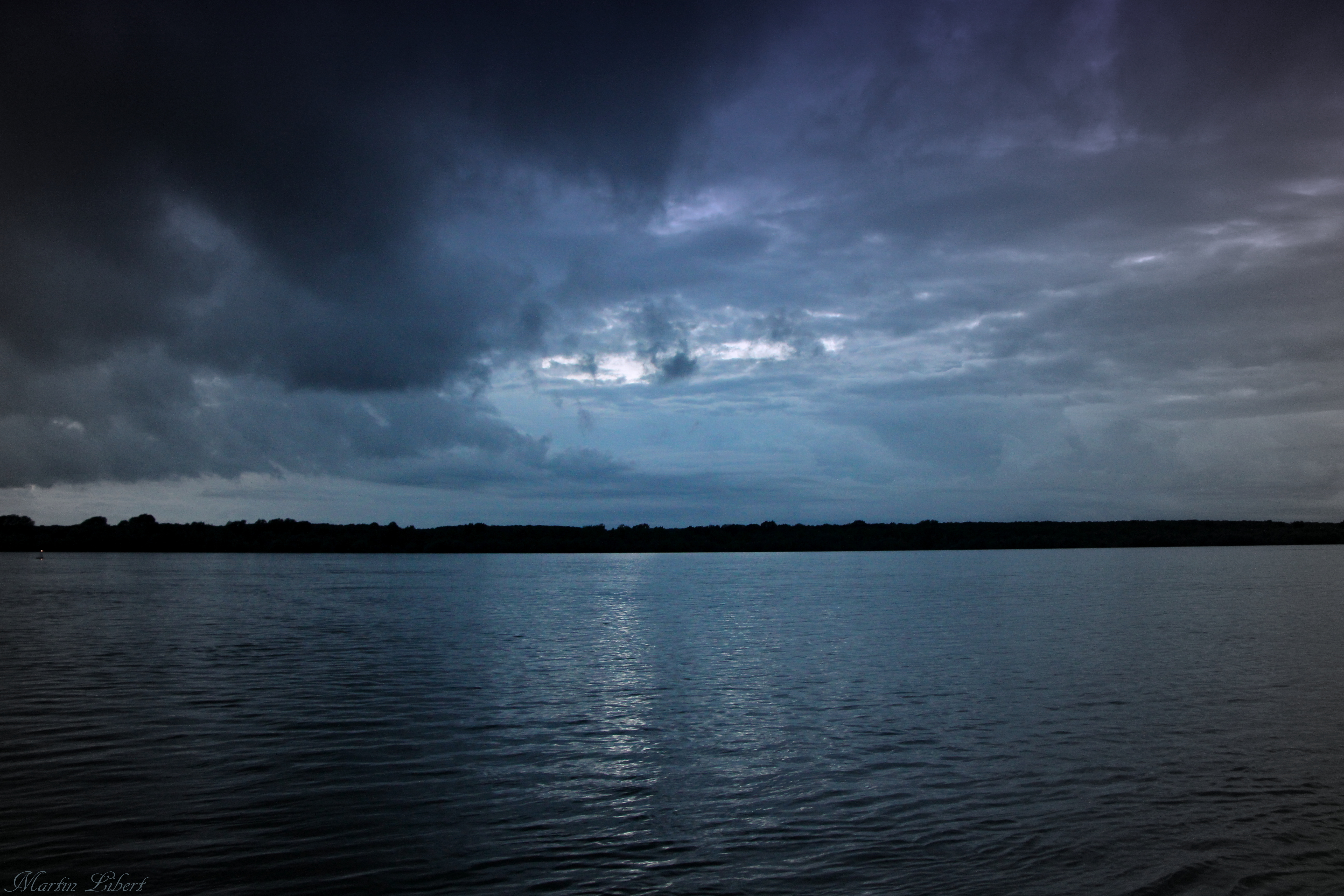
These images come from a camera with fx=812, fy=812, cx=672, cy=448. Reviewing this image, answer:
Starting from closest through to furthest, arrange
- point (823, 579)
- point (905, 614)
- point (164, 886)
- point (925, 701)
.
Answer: point (164, 886)
point (925, 701)
point (905, 614)
point (823, 579)

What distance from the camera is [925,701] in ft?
77.9

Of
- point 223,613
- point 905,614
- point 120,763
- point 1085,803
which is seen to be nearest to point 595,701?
point 120,763

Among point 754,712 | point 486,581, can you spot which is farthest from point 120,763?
point 486,581

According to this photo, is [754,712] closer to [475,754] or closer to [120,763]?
[475,754]

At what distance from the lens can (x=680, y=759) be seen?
1734cm

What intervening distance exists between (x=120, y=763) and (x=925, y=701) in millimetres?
20039

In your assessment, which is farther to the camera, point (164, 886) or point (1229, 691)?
point (1229, 691)

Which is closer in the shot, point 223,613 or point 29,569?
point 223,613

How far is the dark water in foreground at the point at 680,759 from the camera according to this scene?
1158 cm

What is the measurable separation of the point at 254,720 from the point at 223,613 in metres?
37.3

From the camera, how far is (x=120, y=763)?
16.7 m

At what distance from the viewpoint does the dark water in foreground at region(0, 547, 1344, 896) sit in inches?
456

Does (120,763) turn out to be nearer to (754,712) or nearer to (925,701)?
(754,712)

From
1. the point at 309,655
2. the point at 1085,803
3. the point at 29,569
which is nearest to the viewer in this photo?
the point at 1085,803
